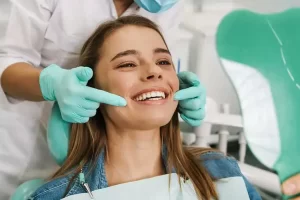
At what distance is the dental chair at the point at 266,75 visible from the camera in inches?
40.8

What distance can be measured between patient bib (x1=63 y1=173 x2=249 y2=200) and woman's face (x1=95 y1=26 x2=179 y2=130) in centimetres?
15

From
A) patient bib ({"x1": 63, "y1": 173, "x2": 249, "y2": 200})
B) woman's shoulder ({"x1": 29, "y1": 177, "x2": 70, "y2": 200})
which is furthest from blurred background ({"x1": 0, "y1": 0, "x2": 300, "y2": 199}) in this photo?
woman's shoulder ({"x1": 29, "y1": 177, "x2": 70, "y2": 200})

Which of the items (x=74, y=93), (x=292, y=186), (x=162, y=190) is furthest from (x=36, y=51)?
(x=292, y=186)

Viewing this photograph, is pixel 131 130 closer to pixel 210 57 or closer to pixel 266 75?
pixel 266 75

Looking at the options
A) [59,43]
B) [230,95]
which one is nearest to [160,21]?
[59,43]

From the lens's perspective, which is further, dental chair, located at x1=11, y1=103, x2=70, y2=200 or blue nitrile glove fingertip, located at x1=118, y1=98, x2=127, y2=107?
dental chair, located at x1=11, y1=103, x2=70, y2=200

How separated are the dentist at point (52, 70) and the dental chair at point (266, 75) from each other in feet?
0.51

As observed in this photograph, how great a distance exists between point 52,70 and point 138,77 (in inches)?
9.0

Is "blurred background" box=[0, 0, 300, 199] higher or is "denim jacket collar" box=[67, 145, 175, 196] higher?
"blurred background" box=[0, 0, 300, 199]

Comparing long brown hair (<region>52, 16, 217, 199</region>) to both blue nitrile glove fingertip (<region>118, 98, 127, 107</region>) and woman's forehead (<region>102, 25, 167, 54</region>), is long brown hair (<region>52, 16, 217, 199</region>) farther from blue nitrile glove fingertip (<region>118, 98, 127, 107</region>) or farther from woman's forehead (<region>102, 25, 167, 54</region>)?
blue nitrile glove fingertip (<region>118, 98, 127, 107</region>)

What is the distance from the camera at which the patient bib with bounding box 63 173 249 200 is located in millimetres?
1078

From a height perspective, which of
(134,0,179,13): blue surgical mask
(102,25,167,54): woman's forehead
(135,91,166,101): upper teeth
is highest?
→ (134,0,179,13): blue surgical mask

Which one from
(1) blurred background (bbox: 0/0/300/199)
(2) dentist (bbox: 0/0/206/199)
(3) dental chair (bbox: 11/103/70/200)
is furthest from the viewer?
(1) blurred background (bbox: 0/0/300/199)

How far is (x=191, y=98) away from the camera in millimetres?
1167
